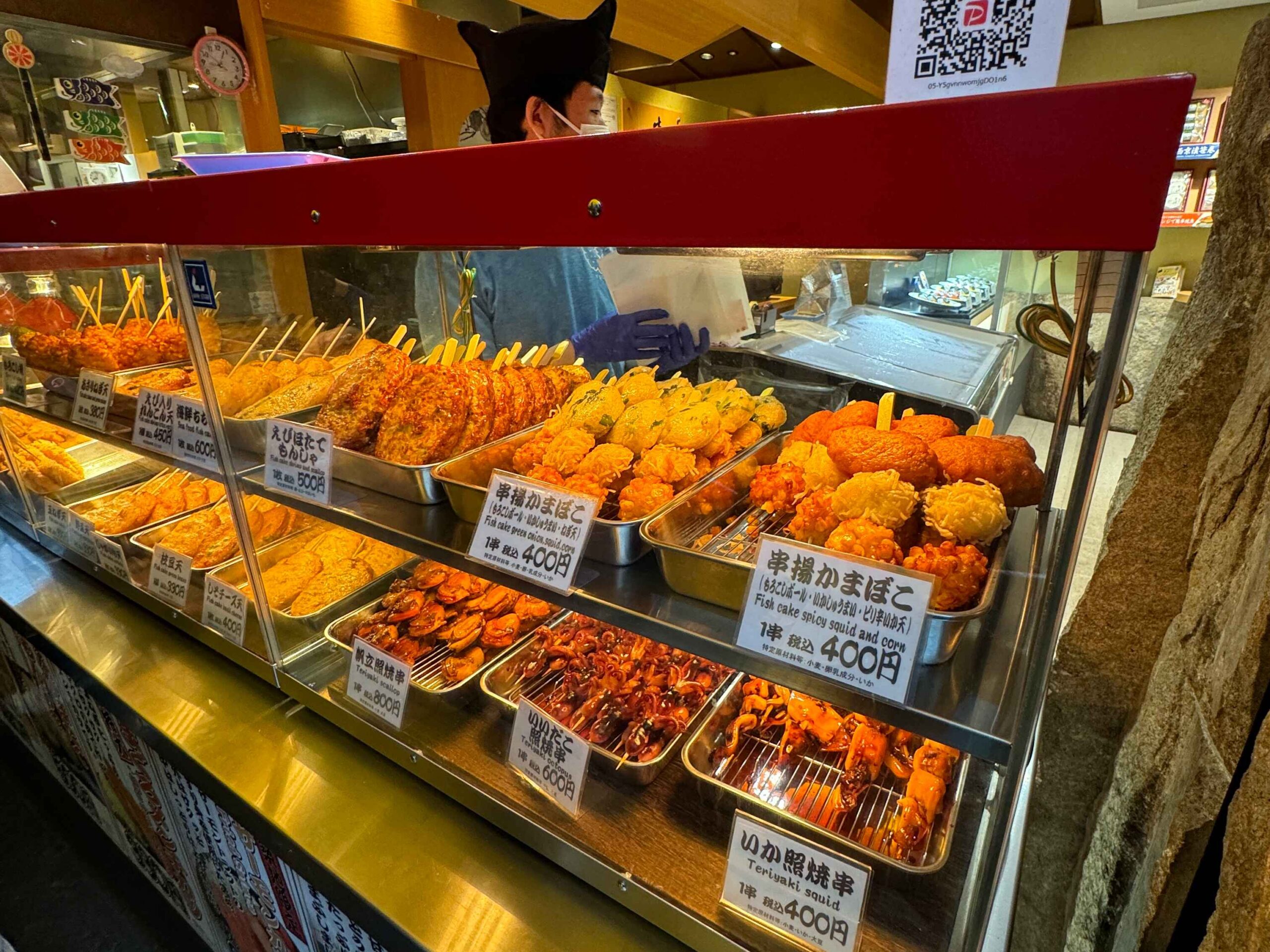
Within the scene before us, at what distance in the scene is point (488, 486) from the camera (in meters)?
1.23

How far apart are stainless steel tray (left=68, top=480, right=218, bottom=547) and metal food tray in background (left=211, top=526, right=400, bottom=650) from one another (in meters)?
0.38

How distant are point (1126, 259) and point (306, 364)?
72.7 inches

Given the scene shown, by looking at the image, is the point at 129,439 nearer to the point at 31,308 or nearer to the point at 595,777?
the point at 31,308

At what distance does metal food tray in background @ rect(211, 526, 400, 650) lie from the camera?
5.48 feet

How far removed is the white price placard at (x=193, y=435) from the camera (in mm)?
1552

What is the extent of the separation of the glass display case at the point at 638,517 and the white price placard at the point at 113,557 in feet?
0.04

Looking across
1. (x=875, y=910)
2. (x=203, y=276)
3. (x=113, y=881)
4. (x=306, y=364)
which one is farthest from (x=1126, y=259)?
(x=113, y=881)

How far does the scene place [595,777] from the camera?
1.37m

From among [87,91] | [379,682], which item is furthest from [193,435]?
[87,91]

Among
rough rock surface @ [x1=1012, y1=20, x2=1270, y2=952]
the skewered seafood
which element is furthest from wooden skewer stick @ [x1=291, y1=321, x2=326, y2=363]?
rough rock surface @ [x1=1012, y1=20, x2=1270, y2=952]

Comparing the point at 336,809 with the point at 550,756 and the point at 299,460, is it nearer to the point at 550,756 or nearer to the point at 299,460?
the point at 550,756

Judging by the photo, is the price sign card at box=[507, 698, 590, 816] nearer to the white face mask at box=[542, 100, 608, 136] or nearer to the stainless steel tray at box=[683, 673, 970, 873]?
the stainless steel tray at box=[683, 673, 970, 873]

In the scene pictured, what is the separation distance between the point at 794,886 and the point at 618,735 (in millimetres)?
492

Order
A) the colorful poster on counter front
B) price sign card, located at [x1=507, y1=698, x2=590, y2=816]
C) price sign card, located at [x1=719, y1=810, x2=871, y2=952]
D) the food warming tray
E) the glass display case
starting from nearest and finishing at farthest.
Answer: the glass display case, the food warming tray, price sign card, located at [x1=719, y1=810, x2=871, y2=952], price sign card, located at [x1=507, y1=698, x2=590, y2=816], the colorful poster on counter front
